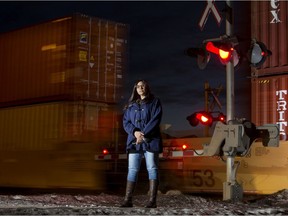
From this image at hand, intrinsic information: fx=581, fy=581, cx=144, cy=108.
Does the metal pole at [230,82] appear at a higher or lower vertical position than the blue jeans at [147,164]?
higher

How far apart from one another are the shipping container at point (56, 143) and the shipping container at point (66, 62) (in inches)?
15.3

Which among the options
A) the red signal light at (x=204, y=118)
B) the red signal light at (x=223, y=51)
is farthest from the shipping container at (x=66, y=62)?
the red signal light at (x=223, y=51)

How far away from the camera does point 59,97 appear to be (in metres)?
16.0

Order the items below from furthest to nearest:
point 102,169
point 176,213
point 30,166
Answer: point 30,166 < point 102,169 < point 176,213

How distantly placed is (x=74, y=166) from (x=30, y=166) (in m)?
2.05

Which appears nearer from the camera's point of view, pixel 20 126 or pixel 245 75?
pixel 245 75

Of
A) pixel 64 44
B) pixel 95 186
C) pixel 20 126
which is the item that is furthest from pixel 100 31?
pixel 95 186

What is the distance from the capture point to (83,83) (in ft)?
52.8

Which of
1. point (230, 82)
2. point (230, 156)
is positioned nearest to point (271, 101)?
point (230, 82)

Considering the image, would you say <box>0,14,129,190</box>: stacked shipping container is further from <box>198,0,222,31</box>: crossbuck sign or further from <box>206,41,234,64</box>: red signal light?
<box>206,41,234,64</box>: red signal light

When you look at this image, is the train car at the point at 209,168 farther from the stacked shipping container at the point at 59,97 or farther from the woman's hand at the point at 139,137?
the woman's hand at the point at 139,137

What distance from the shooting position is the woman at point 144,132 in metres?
6.96

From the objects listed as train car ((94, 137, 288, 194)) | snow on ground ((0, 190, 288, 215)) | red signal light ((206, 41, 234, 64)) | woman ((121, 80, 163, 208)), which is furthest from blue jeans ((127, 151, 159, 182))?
train car ((94, 137, 288, 194))

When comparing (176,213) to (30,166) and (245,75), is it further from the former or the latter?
(30,166)
